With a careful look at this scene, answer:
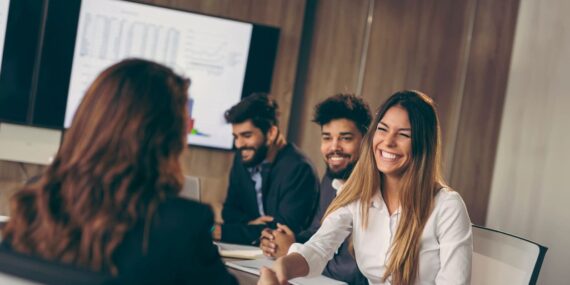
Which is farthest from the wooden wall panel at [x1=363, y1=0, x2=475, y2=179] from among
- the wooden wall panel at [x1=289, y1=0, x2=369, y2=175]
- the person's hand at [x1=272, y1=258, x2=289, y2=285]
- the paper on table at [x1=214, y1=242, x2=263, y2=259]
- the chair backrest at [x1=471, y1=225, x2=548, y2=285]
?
the person's hand at [x1=272, y1=258, x2=289, y2=285]

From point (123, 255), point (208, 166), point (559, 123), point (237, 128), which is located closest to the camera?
point (123, 255)

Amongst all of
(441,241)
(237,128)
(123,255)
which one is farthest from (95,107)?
(237,128)

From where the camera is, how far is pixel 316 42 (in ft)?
17.6

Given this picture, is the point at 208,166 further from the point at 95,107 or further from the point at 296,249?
the point at 95,107

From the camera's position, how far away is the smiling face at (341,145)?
346 cm

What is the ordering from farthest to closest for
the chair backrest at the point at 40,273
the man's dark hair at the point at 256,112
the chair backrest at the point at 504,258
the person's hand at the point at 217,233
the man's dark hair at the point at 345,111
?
the man's dark hair at the point at 256,112 → the man's dark hair at the point at 345,111 → the person's hand at the point at 217,233 → the chair backrest at the point at 504,258 → the chair backrest at the point at 40,273

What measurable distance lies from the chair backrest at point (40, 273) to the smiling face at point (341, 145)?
2.20m

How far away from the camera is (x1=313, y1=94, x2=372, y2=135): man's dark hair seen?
3.49 metres

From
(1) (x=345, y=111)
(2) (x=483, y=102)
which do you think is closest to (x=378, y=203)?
(1) (x=345, y=111)

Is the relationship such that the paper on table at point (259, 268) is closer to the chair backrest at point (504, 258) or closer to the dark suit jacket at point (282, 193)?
the chair backrest at point (504, 258)

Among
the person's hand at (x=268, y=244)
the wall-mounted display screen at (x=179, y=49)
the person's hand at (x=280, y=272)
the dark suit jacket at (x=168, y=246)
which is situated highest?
the wall-mounted display screen at (x=179, y=49)

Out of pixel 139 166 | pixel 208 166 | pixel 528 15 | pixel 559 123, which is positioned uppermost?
pixel 528 15

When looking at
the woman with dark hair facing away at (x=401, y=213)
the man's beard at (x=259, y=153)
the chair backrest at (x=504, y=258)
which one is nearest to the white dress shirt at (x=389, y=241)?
the woman with dark hair facing away at (x=401, y=213)

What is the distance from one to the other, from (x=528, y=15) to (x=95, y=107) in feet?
15.1
